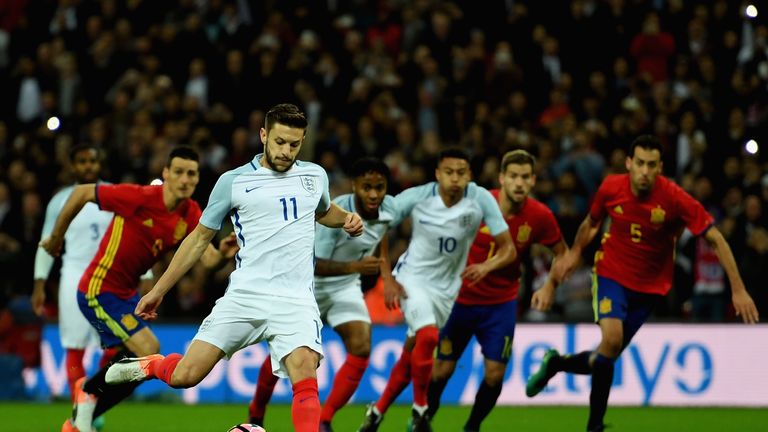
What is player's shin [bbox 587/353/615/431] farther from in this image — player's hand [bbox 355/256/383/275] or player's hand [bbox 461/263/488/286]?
player's hand [bbox 355/256/383/275]

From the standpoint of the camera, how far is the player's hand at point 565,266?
1027 cm

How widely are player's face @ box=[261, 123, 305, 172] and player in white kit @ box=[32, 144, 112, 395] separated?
4189 mm

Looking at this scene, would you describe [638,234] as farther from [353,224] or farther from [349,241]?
[353,224]

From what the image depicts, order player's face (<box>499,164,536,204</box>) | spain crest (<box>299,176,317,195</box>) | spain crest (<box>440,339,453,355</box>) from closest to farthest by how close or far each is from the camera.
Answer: spain crest (<box>299,176,317,195</box>)
player's face (<box>499,164,536,204</box>)
spain crest (<box>440,339,453,355</box>)

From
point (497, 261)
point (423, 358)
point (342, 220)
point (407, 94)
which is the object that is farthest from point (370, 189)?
point (407, 94)

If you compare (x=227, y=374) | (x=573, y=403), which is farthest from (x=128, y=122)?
(x=573, y=403)

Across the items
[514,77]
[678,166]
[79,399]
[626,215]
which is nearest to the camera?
[79,399]

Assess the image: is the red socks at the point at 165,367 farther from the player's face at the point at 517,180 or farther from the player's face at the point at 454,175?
the player's face at the point at 517,180

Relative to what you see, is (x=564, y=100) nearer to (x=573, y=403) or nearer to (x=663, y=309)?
(x=663, y=309)

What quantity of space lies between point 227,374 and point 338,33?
19.5 feet

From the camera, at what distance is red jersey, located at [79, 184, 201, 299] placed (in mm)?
9688

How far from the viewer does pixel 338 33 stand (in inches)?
727

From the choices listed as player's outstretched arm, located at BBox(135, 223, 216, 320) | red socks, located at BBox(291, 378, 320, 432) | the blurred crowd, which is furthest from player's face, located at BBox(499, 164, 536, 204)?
the blurred crowd

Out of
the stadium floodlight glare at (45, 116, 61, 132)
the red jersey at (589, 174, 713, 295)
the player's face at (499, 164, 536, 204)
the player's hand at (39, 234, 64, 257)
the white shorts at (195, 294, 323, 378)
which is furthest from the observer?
the stadium floodlight glare at (45, 116, 61, 132)
